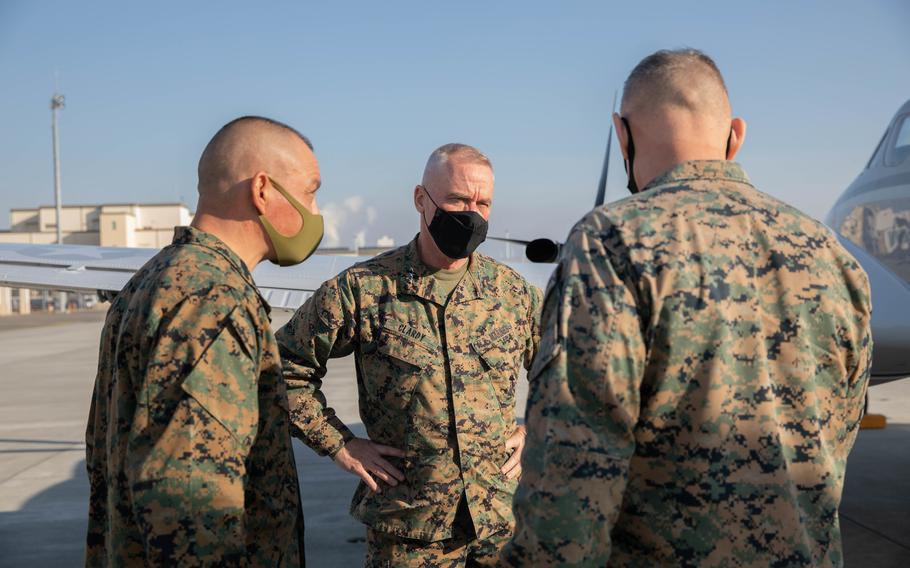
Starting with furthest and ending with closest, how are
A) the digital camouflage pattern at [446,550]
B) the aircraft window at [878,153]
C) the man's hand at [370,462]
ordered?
the aircraft window at [878,153]
the man's hand at [370,462]
the digital camouflage pattern at [446,550]

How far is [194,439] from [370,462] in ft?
4.37

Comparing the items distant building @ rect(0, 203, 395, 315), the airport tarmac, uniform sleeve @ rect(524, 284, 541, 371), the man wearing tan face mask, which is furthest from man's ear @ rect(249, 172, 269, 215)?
distant building @ rect(0, 203, 395, 315)

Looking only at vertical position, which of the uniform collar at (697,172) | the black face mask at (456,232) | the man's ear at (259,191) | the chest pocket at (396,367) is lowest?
the chest pocket at (396,367)

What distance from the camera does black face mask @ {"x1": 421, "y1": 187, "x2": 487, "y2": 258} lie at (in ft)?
10.8

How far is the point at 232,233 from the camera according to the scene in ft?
7.55

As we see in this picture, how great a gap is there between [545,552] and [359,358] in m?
1.79

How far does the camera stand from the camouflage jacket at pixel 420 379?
3.06m

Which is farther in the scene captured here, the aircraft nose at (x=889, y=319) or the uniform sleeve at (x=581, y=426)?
the aircraft nose at (x=889, y=319)

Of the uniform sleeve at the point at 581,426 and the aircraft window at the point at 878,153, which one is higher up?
the aircraft window at the point at 878,153

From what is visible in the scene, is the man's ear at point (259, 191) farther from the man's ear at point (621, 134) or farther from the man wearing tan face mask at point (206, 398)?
the man's ear at point (621, 134)

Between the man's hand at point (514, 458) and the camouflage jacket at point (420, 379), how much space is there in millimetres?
27

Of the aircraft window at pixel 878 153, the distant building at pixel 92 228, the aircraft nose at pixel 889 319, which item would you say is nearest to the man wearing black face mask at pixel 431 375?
the aircraft nose at pixel 889 319

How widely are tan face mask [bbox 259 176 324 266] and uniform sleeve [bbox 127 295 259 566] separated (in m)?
0.41

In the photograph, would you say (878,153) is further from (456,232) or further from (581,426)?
(581,426)
